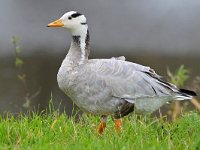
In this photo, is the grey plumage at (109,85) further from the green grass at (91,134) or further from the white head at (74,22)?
the green grass at (91,134)

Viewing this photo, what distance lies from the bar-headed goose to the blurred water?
3.56 m

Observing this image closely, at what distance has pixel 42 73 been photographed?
1513 centimetres

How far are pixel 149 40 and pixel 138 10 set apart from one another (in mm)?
2822

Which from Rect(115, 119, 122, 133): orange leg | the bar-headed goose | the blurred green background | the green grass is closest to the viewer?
the green grass

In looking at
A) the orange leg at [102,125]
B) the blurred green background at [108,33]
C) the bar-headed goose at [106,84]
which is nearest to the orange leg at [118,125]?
the bar-headed goose at [106,84]

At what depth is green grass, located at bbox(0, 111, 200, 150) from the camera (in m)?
6.55

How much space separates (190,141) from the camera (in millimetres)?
6777

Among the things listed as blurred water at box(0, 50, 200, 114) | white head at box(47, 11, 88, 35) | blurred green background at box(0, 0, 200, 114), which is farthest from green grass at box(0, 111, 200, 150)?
blurred green background at box(0, 0, 200, 114)

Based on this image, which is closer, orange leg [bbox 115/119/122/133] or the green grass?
the green grass

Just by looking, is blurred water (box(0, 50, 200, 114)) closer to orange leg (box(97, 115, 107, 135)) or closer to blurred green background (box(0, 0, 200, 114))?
blurred green background (box(0, 0, 200, 114))

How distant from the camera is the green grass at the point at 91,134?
21.5ft

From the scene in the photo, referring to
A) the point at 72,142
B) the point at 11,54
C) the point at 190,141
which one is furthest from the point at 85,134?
the point at 11,54

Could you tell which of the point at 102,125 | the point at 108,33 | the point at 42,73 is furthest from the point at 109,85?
the point at 108,33

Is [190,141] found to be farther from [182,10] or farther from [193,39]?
[182,10]
